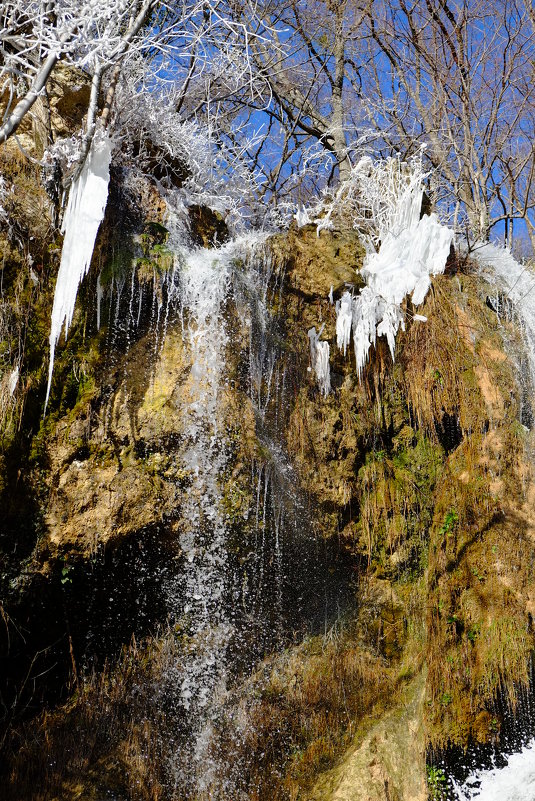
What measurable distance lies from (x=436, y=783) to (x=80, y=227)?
4837mm

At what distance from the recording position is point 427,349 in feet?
16.4

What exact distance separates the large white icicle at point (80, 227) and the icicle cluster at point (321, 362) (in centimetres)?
184

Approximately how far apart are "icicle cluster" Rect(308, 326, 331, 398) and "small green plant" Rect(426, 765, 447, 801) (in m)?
2.95

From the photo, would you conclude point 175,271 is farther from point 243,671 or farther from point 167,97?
point 243,671

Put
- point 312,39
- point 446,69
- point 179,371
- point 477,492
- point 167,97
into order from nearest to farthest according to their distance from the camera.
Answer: point 179,371, point 477,492, point 167,97, point 446,69, point 312,39

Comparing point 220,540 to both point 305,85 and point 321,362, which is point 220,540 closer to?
point 321,362

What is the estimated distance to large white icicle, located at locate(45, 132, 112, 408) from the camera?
3.96 m

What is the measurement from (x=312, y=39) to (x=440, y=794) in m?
8.91

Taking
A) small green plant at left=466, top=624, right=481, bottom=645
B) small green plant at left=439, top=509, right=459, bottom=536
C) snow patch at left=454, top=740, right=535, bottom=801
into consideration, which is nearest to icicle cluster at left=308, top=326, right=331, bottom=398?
small green plant at left=439, top=509, right=459, bottom=536

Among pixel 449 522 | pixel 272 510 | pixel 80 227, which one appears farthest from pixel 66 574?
pixel 449 522

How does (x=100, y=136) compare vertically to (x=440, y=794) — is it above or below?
above

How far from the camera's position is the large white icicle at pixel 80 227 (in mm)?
3957

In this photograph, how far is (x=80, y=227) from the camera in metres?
4.10

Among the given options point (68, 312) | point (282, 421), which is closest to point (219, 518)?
point (282, 421)
